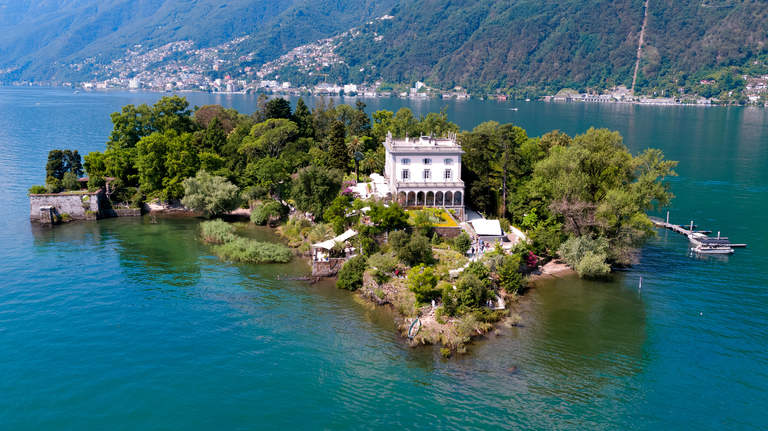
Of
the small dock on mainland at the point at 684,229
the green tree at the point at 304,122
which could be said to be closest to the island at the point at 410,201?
the green tree at the point at 304,122

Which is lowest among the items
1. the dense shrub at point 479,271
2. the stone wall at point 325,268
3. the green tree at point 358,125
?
the stone wall at point 325,268

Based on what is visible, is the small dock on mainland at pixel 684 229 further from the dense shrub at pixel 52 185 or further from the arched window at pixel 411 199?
the dense shrub at pixel 52 185

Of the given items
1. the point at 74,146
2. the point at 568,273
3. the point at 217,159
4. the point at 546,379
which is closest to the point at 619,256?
the point at 568,273

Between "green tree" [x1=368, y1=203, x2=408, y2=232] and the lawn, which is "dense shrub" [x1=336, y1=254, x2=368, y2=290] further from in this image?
the lawn

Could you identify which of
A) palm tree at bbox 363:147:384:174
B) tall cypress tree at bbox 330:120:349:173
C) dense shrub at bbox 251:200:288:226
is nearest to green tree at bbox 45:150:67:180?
dense shrub at bbox 251:200:288:226

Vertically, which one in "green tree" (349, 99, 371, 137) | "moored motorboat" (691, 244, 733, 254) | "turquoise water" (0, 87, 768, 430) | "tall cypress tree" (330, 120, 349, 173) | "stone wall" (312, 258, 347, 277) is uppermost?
"green tree" (349, 99, 371, 137)
